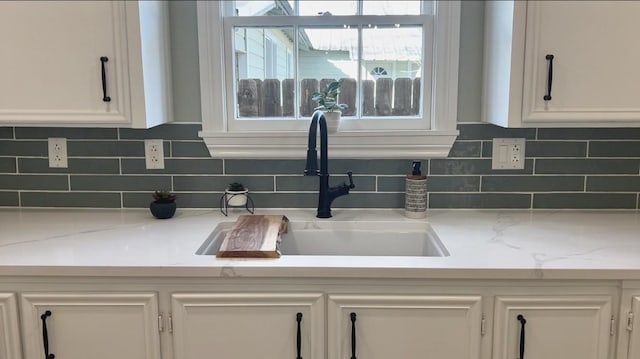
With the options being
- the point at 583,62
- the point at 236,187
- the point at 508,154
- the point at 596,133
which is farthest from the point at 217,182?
the point at 596,133

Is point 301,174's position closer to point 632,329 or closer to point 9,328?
point 9,328

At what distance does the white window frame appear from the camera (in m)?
2.08

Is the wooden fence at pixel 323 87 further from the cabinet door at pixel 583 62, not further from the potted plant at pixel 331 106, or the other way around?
the cabinet door at pixel 583 62

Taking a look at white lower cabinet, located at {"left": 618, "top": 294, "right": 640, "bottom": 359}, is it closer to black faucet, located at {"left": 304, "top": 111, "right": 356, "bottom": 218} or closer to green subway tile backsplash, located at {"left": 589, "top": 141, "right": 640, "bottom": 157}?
green subway tile backsplash, located at {"left": 589, "top": 141, "right": 640, "bottom": 157}

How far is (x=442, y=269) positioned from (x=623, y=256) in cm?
56

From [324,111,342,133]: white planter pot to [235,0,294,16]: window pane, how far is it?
436 millimetres

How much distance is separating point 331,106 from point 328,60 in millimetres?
211

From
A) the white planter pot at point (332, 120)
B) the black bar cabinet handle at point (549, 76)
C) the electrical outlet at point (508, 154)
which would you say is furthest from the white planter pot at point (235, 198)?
the black bar cabinet handle at point (549, 76)

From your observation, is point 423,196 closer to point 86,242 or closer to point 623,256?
point 623,256

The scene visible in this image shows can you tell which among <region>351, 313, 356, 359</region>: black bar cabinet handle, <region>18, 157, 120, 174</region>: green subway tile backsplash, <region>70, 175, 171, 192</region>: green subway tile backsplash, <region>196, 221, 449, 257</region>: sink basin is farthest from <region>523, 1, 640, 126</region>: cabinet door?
<region>18, 157, 120, 174</region>: green subway tile backsplash

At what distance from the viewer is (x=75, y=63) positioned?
1823mm

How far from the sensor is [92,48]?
182 centimetres

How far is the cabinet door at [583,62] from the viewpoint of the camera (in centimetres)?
177

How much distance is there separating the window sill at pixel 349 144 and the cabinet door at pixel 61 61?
42 cm
